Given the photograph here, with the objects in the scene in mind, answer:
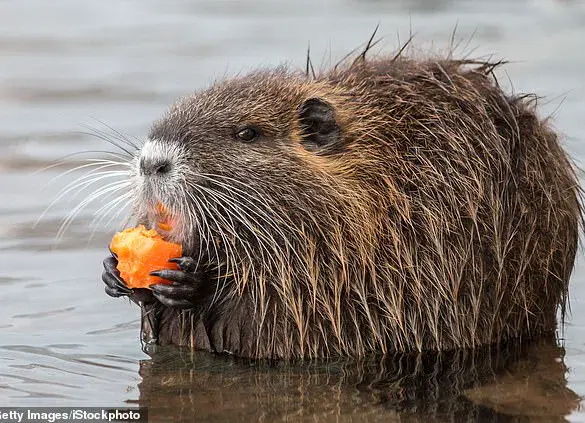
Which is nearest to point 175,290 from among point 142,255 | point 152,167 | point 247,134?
point 142,255

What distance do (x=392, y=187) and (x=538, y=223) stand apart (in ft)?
2.28

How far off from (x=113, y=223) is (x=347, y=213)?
2442mm

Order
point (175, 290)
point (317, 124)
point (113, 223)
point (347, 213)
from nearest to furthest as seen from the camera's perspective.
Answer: point (175, 290), point (347, 213), point (317, 124), point (113, 223)

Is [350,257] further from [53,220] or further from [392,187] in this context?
[53,220]

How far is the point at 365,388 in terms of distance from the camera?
636 centimetres

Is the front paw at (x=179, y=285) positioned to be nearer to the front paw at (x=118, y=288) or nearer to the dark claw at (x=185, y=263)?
the dark claw at (x=185, y=263)

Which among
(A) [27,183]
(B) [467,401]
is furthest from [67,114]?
(B) [467,401]

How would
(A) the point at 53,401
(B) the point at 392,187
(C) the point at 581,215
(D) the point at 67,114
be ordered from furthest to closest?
(D) the point at 67,114, (C) the point at 581,215, (B) the point at 392,187, (A) the point at 53,401

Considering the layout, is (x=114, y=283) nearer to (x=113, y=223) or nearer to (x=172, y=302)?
(x=172, y=302)

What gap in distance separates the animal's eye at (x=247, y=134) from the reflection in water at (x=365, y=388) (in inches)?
36.7

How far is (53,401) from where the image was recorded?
616cm

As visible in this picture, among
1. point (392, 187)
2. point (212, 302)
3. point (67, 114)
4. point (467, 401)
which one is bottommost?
point (467, 401)

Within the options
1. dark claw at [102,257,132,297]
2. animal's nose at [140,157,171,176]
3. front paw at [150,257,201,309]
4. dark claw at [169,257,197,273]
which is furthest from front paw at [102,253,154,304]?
animal's nose at [140,157,171,176]

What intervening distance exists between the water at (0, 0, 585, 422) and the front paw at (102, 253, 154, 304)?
29 centimetres
